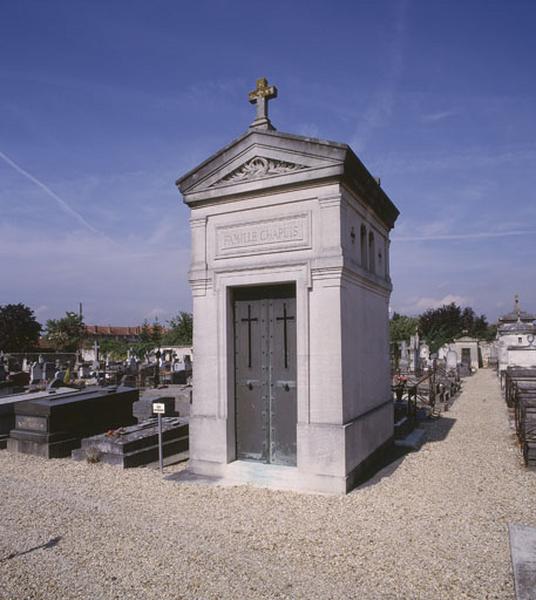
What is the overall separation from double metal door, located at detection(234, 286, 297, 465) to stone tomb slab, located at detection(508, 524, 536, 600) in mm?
2955

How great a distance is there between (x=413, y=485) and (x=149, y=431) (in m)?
4.83

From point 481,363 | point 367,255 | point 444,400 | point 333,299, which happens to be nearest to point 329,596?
point 333,299

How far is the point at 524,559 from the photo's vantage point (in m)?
4.11

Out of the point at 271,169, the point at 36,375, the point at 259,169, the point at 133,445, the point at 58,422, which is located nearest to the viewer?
the point at 271,169

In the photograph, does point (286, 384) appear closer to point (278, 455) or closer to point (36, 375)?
point (278, 455)

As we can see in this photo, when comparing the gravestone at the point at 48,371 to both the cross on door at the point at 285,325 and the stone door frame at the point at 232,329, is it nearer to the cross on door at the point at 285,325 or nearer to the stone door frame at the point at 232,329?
the stone door frame at the point at 232,329

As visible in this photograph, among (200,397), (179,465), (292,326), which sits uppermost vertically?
(292,326)

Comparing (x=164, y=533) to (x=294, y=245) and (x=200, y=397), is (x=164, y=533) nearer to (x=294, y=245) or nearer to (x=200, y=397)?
(x=200, y=397)

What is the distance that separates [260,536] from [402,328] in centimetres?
4569

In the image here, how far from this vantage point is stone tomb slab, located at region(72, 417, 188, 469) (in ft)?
26.2

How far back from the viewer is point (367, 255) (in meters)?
7.96

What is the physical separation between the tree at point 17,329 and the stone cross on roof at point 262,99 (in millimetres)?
42650

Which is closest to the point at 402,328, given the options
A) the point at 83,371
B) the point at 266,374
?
the point at 83,371

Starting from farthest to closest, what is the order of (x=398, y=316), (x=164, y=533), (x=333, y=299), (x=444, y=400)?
(x=398, y=316), (x=444, y=400), (x=333, y=299), (x=164, y=533)
